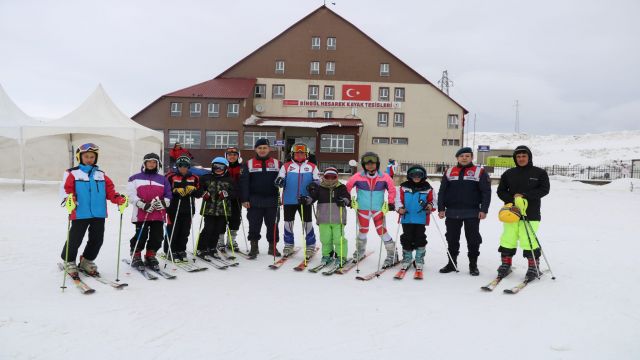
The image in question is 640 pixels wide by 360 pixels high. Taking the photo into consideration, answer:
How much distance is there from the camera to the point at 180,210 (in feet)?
20.0

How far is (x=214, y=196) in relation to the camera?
633 cm

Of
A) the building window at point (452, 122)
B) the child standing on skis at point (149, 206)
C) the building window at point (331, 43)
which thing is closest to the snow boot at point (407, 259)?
the child standing on skis at point (149, 206)

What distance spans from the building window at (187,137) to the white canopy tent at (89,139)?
395 inches

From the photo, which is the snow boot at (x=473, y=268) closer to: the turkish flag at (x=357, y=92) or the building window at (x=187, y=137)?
the turkish flag at (x=357, y=92)

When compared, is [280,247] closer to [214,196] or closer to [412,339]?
[214,196]

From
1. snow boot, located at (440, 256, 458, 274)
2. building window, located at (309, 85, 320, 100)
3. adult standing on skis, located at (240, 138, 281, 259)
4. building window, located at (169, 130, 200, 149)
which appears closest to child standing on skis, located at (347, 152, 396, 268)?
snow boot, located at (440, 256, 458, 274)

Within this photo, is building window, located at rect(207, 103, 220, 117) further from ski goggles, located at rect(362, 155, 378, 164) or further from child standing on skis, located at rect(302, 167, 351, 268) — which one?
ski goggles, located at rect(362, 155, 378, 164)

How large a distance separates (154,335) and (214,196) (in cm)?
304

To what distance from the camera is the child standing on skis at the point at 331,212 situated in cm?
599

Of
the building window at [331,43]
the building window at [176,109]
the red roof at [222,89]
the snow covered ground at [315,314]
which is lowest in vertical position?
the snow covered ground at [315,314]

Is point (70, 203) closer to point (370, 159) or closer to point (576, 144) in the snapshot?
point (370, 159)

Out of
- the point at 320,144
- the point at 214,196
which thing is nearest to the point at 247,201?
the point at 214,196

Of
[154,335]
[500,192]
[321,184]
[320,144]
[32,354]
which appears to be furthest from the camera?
[320,144]

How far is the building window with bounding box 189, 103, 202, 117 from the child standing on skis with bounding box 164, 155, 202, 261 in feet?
84.1
